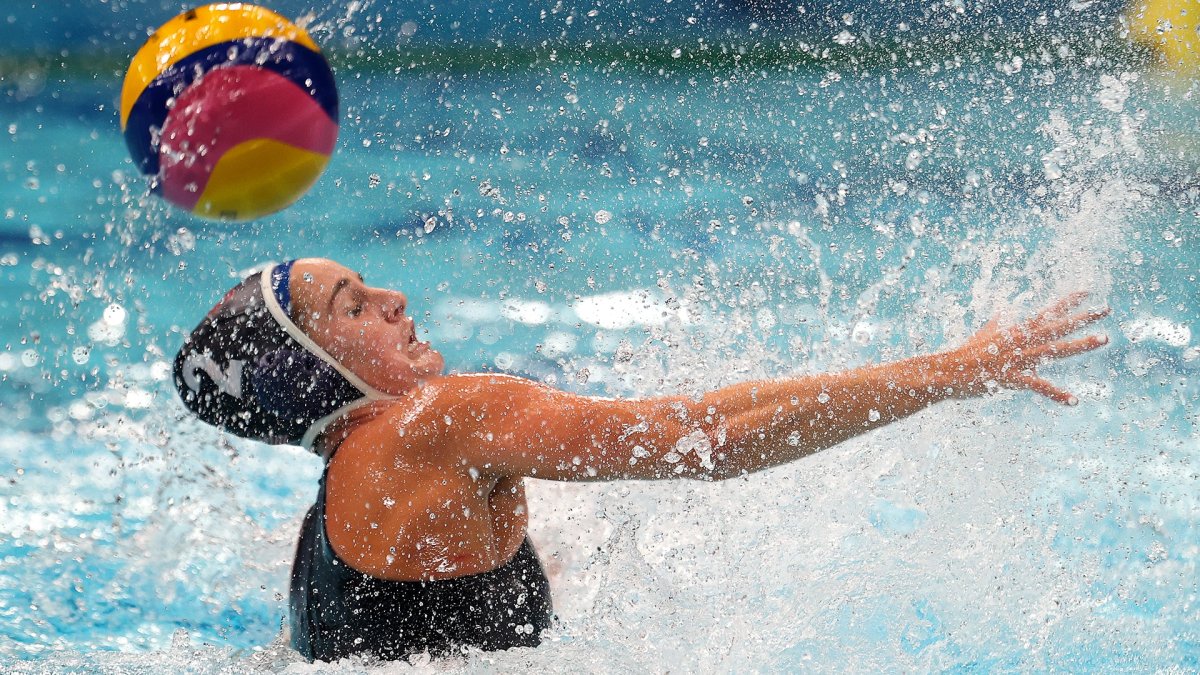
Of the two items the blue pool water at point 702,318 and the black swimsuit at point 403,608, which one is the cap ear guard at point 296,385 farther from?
the blue pool water at point 702,318

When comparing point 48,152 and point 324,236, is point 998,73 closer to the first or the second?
point 324,236

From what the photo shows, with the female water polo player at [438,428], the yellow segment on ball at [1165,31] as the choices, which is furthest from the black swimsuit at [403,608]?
the yellow segment on ball at [1165,31]

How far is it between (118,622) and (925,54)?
218 inches

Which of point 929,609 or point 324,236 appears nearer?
point 929,609

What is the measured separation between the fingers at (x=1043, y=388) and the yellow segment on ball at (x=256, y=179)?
1.50 metres

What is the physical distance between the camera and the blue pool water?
271cm

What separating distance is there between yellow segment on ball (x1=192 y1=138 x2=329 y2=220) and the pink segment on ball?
16 mm

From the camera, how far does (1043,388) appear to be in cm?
166

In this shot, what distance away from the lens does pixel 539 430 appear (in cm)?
169

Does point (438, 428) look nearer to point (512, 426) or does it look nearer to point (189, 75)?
point (512, 426)

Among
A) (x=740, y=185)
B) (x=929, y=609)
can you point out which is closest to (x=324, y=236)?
(x=740, y=185)

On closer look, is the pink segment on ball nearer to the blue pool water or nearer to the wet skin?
the wet skin

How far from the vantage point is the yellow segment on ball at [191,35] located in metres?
2.21

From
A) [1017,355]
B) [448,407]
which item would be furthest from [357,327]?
[1017,355]
